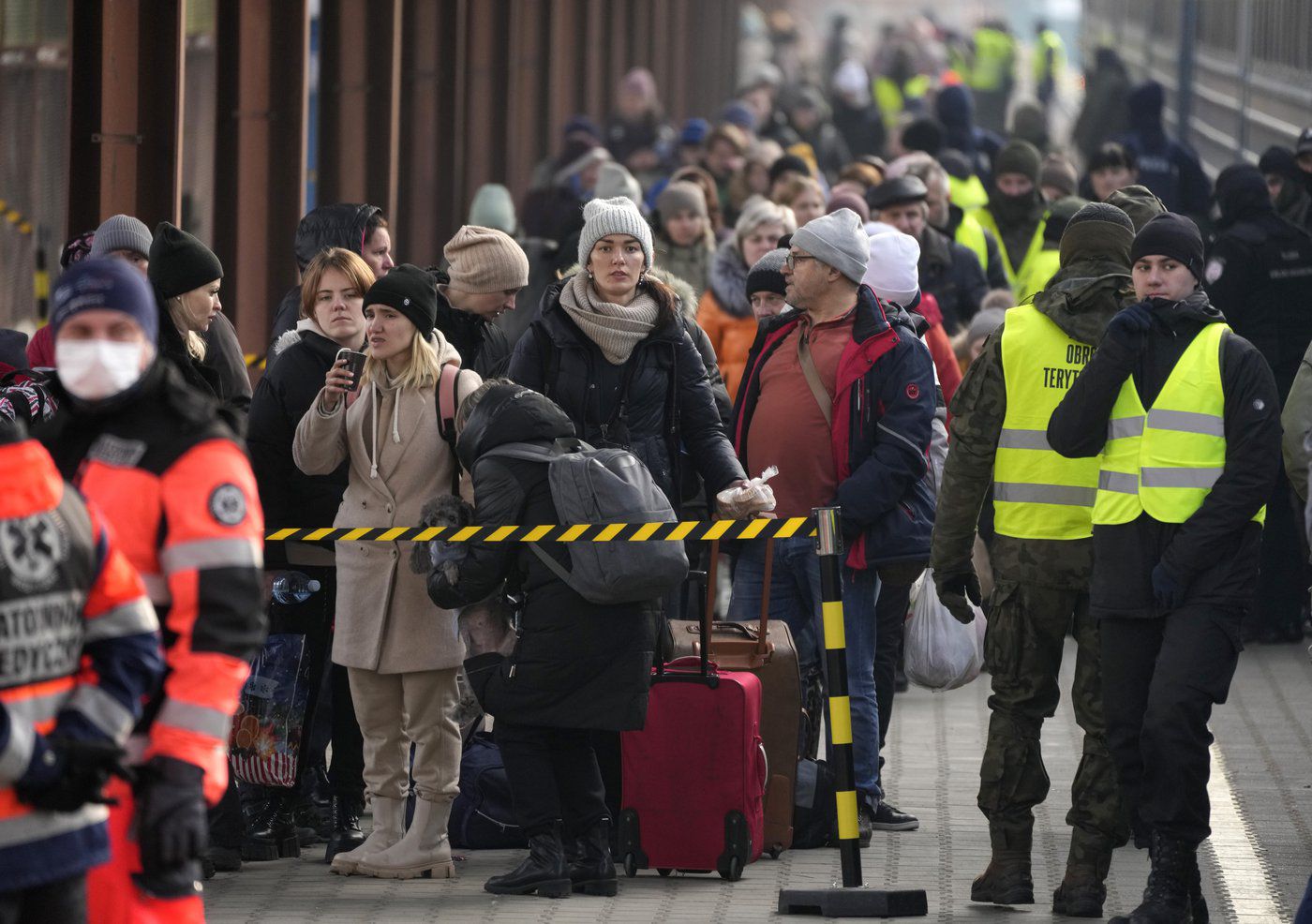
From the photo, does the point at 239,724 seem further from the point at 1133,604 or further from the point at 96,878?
the point at 96,878

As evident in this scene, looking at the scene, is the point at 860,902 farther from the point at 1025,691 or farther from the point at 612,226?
the point at 612,226

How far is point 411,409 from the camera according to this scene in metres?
7.32

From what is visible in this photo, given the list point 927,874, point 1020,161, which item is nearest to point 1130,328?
point 927,874

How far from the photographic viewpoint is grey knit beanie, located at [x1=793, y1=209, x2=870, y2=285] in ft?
25.5

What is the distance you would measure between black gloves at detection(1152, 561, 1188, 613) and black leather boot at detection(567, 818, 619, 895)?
1760 mm

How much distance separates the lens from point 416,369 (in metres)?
7.32

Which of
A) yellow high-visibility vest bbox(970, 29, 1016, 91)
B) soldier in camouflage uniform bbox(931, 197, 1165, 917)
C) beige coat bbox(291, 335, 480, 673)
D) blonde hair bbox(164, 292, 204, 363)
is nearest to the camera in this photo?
soldier in camouflage uniform bbox(931, 197, 1165, 917)

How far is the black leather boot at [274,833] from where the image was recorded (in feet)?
24.7

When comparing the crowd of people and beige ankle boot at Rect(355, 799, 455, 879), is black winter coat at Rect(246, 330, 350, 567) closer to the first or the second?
the crowd of people

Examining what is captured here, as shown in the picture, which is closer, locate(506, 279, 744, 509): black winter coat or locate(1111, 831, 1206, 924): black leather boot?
locate(1111, 831, 1206, 924): black leather boot

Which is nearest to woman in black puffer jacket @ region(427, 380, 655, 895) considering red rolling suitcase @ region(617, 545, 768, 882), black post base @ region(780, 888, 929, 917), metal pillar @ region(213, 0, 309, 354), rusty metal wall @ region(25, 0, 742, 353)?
red rolling suitcase @ region(617, 545, 768, 882)

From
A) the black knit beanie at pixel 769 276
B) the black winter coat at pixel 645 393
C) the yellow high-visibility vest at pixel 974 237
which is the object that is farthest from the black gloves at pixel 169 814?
the yellow high-visibility vest at pixel 974 237

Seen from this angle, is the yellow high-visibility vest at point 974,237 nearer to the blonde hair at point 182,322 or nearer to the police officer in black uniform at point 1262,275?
the police officer in black uniform at point 1262,275

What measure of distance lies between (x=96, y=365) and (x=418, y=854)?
11.1 feet
